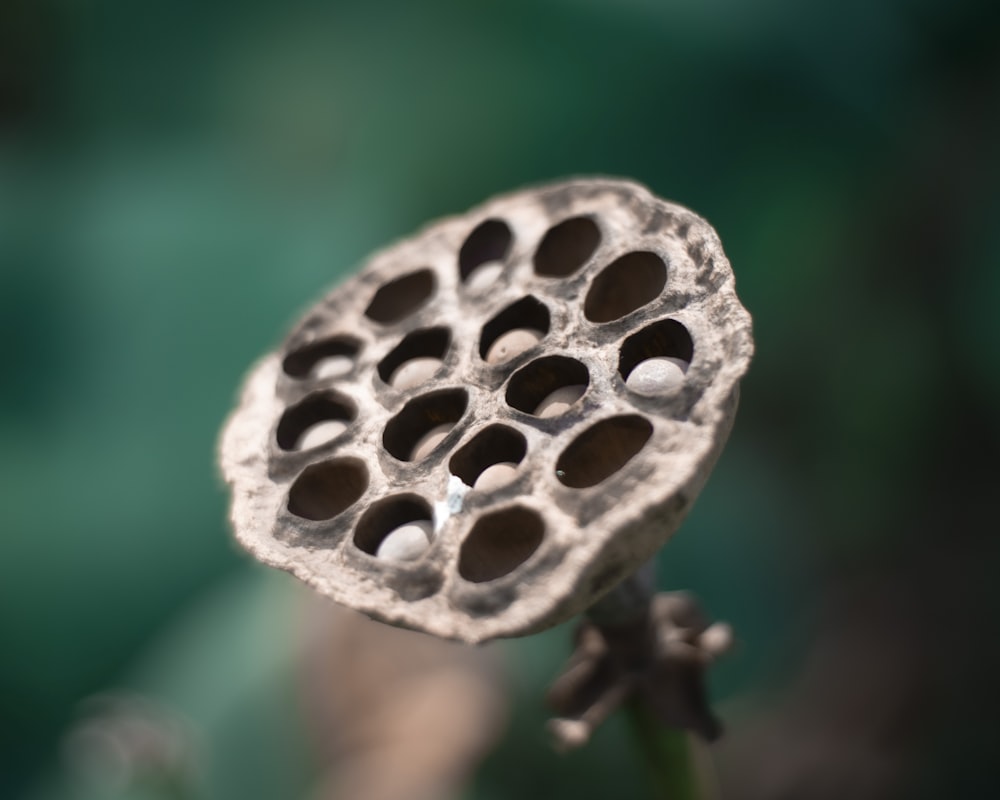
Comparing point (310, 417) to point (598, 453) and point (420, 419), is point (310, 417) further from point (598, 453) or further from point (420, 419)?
point (598, 453)

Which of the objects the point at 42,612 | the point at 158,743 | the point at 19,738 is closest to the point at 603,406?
the point at 158,743

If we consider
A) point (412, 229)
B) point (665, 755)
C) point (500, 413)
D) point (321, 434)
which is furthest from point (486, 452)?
point (412, 229)

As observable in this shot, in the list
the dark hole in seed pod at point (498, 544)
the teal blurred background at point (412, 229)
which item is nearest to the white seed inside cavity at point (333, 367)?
the dark hole in seed pod at point (498, 544)

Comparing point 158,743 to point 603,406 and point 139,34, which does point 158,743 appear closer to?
point 603,406

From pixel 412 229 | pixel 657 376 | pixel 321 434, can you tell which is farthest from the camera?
pixel 412 229

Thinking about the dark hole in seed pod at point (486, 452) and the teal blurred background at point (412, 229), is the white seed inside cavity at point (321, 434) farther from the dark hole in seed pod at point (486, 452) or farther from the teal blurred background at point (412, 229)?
the teal blurred background at point (412, 229)

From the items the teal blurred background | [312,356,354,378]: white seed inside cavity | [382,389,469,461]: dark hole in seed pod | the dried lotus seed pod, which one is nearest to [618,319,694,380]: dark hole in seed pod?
the dried lotus seed pod
